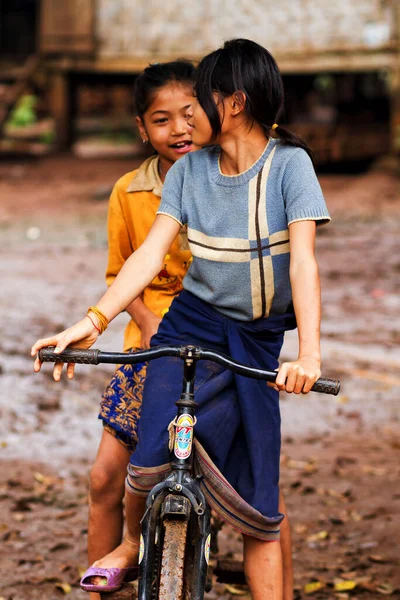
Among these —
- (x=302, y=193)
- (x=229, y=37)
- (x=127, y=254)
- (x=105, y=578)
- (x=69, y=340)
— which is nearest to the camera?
(x=69, y=340)

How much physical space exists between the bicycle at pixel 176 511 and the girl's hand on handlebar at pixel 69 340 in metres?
0.03

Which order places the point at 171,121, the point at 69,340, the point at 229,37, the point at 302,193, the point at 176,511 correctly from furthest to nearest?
1. the point at 229,37
2. the point at 171,121
3. the point at 302,193
4. the point at 69,340
5. the point at 176,511

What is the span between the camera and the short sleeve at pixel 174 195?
3110 mm

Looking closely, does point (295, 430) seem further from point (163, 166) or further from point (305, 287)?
point (305, 287)

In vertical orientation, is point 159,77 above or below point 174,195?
above

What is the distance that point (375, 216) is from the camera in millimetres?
13281

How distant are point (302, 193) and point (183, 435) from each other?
795 millimetres

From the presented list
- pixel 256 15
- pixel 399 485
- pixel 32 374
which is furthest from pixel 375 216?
pixel 399 485

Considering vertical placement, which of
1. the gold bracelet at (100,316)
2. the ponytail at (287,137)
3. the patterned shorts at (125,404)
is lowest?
the patterned shorts at (125,404)

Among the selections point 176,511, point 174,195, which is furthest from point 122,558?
point 174,195

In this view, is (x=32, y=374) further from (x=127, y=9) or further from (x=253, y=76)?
(x=127, y=9)

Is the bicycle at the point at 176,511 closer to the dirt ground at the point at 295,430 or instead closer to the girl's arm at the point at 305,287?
the girl's arm at the point at 305,287

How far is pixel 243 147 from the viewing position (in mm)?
3057

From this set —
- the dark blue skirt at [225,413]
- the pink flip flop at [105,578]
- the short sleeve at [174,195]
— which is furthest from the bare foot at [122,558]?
the short sleeve at [174,195]
